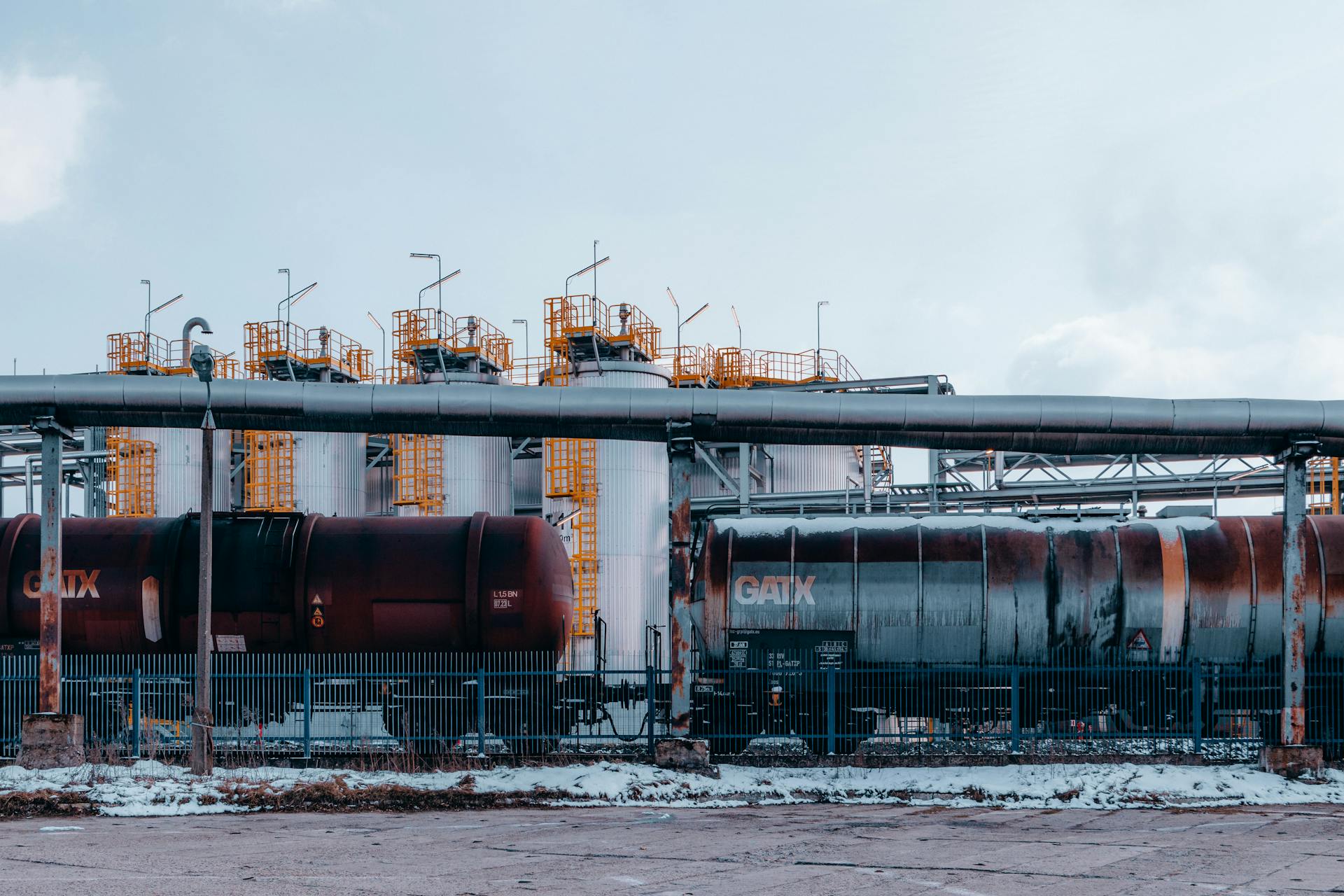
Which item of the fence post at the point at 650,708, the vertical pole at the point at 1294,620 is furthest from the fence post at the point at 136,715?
the vertical pole at the point at 1294,620

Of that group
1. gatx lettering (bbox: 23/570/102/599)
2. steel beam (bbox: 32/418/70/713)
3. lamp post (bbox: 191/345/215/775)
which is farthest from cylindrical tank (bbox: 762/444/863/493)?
steel beam (bbox: 32/418/70/713)

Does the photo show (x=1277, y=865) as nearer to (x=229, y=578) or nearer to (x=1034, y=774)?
(x=1034, y=774)

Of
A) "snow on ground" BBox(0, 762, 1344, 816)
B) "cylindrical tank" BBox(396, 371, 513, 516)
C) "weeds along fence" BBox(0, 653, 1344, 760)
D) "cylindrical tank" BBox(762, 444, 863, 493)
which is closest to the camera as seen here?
"snow on ground" BBox(0, 762, 1344, 816)

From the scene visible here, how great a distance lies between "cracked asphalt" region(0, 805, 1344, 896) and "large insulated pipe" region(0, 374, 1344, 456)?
585 cm

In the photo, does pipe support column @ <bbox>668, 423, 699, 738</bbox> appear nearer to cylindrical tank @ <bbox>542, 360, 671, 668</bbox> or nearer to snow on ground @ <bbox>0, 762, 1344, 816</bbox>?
snow on ground @ <bbox>0, 762, 1344, 816</bbox>

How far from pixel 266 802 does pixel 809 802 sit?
7102mm

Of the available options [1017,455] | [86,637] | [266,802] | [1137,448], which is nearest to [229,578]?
[86,637]

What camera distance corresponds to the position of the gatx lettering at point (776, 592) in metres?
19.4

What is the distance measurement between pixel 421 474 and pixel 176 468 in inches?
304

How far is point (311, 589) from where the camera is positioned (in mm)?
19609

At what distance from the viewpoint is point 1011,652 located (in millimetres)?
19094

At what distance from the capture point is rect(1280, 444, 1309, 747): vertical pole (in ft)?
57.1

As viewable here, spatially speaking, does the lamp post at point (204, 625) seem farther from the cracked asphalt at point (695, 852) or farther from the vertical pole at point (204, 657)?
the cracked asphalt at point (695, 852)

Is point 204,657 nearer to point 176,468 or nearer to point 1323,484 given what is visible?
point 176,468
